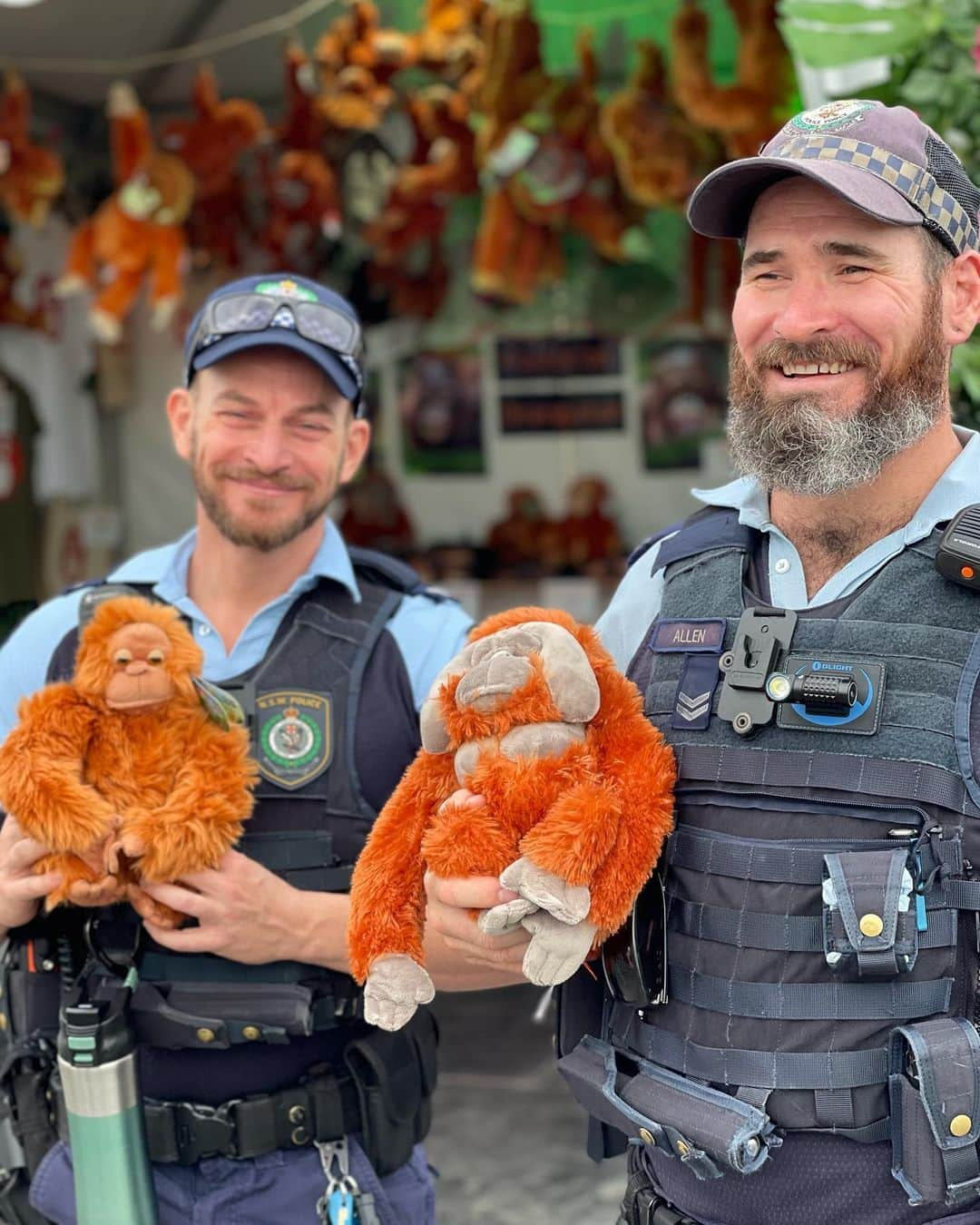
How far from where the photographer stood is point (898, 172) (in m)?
1.60

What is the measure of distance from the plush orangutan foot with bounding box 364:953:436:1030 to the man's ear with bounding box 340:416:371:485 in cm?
100

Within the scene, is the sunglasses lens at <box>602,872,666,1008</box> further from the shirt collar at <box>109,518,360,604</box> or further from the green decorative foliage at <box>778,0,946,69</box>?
the green decorative foliage at <box>778,0,946,69</box>

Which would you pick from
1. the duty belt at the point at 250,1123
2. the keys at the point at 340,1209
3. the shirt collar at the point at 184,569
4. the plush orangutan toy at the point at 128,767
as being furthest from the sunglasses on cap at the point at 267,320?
the keys at the point at 340,1209

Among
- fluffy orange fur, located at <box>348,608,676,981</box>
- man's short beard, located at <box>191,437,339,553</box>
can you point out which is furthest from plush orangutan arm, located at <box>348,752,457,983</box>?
man's short beard, located at <box>191,437,339,553</box>

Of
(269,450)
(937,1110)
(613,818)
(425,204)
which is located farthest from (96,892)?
(425,204)

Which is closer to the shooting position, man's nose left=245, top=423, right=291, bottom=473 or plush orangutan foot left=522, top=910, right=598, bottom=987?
plush orangutan foot left=522, top=910, right=598, bottom=987

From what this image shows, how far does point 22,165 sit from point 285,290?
325cm

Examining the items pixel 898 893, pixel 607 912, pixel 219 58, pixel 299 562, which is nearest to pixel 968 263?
pixel 898 893

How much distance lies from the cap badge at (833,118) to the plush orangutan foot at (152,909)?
1.38 m

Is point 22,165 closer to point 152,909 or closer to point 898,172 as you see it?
point 152,909

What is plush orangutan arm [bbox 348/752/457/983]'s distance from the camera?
163cm

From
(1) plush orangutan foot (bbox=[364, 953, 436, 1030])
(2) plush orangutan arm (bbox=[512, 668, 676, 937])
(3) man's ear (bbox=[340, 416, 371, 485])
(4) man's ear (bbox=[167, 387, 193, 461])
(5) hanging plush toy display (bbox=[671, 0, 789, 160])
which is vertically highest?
(5) hanging plush toy display (bbox=[671, 0, 789, 160])

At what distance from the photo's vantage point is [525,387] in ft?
18.9

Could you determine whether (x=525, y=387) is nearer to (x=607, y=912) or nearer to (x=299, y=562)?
(x=299, y=562)
